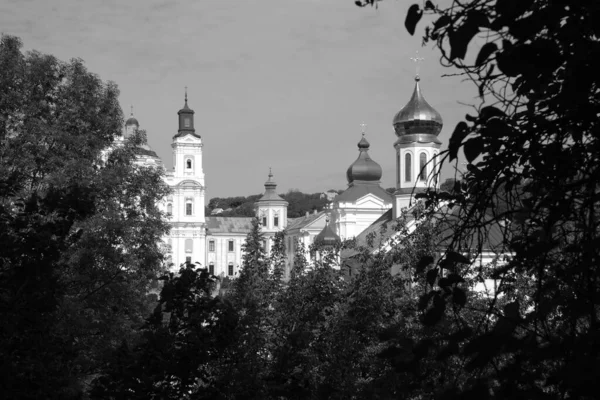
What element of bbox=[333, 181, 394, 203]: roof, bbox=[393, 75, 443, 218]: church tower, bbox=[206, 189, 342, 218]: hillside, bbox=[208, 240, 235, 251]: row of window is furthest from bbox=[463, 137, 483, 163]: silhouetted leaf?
bbox=[206, 189, 342, 218]: hillside

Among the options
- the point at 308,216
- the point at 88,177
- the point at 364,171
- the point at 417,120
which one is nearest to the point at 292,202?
the point at 308,216

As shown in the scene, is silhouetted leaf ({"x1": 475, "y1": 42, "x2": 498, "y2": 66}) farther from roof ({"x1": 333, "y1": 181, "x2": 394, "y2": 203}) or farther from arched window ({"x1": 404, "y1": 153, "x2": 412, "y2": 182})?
roof ({"x1": 333, "y1": 181, "x2": 394, "y2": 203})

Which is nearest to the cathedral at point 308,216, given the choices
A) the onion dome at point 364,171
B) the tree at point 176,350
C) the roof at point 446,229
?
the onion dome at point 364,171

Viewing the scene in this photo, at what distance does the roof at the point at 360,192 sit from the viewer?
7231cm

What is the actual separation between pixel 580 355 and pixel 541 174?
0.71 m

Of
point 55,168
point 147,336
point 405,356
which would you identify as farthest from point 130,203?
point 405,356

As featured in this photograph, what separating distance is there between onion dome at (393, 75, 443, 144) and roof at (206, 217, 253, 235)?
4876 cm

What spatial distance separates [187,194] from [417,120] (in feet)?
116

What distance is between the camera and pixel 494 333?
279cm

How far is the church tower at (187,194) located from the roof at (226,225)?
1568 centimetres

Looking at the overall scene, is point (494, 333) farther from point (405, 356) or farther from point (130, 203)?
point (130, 203)

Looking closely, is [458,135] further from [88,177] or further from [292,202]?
[292,202]

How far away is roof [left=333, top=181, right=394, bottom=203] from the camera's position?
72.3 metres

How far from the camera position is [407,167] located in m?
60.8
